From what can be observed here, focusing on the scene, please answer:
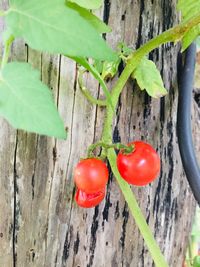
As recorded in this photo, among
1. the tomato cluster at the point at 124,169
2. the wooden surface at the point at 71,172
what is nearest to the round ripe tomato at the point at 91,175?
the tomato cluster at the point at 124,169

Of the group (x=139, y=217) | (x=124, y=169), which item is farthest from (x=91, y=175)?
(x=139, y=217)

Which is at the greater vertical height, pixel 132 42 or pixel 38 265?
pixel 132 42

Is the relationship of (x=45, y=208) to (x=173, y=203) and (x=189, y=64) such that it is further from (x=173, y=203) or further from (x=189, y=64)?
(x=189, y=64)

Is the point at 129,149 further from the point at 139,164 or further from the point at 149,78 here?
the point at 149,78

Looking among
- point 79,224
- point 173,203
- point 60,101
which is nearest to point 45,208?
point 79,224

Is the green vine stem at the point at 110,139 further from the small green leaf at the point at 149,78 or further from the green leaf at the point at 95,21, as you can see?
the green leaf at the point at 95,21
